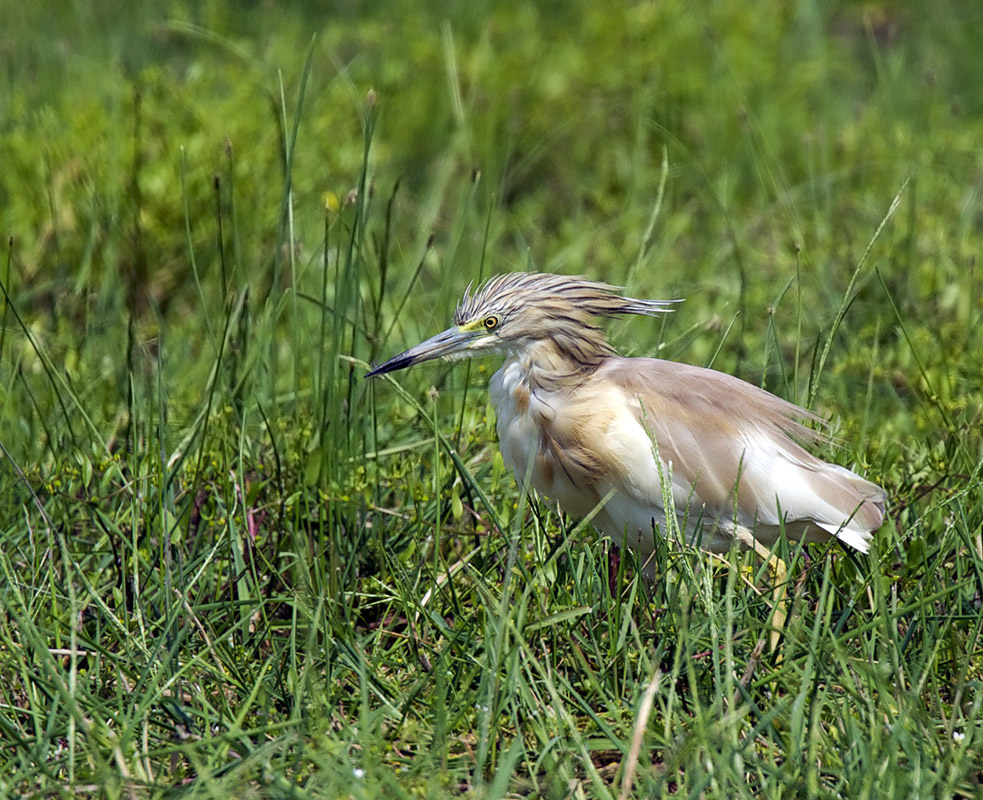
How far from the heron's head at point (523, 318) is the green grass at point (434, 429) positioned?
194 mm

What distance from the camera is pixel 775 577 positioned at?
286 centimetres

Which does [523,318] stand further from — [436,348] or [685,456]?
[685,456]

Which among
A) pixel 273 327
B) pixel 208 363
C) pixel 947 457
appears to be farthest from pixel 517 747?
pixel 208 363

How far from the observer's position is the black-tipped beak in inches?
121

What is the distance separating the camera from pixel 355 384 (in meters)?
3.16

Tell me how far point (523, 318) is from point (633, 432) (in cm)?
39

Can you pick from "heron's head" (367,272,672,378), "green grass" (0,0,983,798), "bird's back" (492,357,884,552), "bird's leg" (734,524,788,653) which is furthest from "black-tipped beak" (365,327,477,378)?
"bird's leg" (734,524,788,653)

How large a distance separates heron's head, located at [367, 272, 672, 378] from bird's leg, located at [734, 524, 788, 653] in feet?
1.82

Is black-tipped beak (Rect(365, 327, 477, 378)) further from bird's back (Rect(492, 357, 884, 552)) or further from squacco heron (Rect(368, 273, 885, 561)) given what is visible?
bird's back (Rect(492, 357, 884, 552))

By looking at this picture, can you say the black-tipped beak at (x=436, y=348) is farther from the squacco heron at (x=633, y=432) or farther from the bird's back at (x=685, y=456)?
the bird's back at (x=685, y=456)

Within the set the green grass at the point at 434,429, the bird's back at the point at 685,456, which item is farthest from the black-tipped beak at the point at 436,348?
the bird's back at the point at 685,456

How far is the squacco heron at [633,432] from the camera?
117 inches

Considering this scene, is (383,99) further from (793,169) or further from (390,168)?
(793,169)

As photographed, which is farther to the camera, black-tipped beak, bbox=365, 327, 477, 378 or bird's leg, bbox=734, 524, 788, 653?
black-tipped beak, bbox=365, 327, 477, 378
